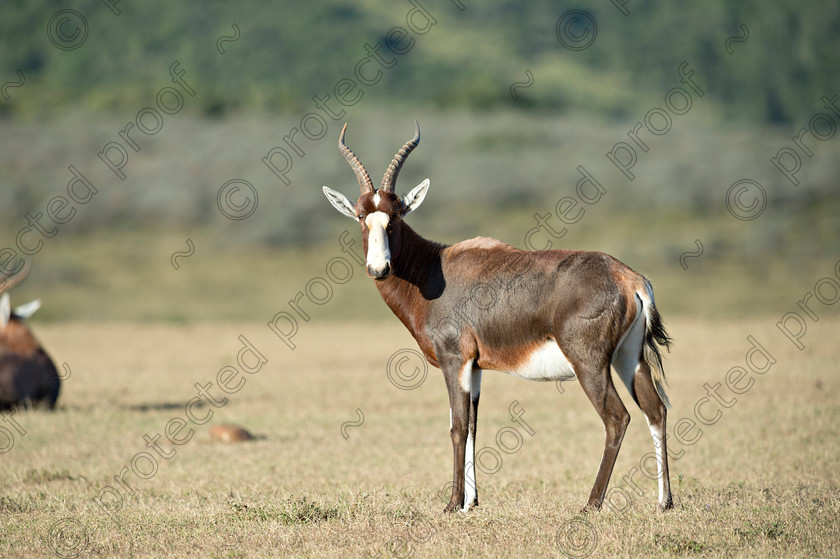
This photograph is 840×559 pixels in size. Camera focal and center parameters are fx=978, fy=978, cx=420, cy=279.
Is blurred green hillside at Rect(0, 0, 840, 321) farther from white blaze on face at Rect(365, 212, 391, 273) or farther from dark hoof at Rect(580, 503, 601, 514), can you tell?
white blaze on face at Rect(365, 212, 391, 273)

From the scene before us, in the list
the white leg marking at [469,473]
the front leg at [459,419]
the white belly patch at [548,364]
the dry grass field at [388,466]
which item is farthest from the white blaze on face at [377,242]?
the dry grass field at [388,466]

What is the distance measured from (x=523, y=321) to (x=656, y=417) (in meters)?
1.46

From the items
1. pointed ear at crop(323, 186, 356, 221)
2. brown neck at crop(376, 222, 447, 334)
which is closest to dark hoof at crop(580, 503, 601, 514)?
brown neck at crop(376, 222, 447, 334)

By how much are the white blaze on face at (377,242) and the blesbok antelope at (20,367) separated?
27.5 feet

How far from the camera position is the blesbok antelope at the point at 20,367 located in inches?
589

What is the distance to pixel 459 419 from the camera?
8.84 metres

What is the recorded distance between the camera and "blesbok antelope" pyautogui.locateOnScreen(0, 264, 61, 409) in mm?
14961

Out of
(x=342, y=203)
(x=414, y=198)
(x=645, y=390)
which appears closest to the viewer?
(x=645, y=390)

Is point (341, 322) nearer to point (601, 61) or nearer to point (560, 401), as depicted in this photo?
point (560, 401)

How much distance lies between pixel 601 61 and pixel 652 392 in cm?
10661

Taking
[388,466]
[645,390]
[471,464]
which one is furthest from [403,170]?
[645,390]

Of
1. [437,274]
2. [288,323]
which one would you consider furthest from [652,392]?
[288,323]

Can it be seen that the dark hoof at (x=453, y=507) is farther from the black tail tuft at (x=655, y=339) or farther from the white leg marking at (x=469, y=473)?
the black tail tuft at (x=655, y=339)

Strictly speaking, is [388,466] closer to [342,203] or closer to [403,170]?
[342,203]
